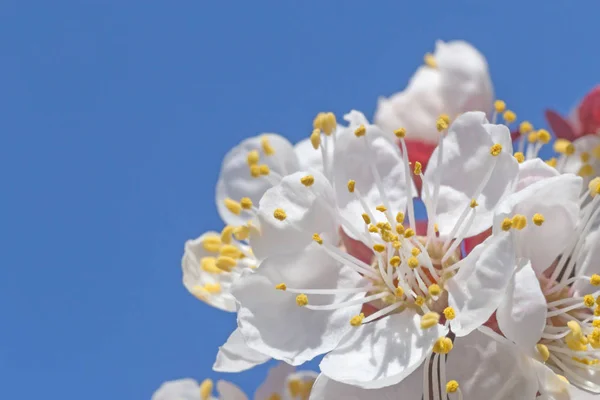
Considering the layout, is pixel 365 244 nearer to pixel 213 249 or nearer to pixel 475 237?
pixel 475 237

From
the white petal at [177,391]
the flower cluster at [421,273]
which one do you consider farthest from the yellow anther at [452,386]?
the white petal at [177,391]

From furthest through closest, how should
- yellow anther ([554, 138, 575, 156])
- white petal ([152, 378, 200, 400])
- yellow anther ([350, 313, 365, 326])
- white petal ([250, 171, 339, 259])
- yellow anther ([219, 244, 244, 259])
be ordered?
white petal ([152, 378, 200, 400])
yellow anther ([554, 138, 575, 156])
yellow anther ([219, 244, 244, 259])
white petal ([250, 171, 339, 259])
yellow anther ([350, 313, 365, 326])

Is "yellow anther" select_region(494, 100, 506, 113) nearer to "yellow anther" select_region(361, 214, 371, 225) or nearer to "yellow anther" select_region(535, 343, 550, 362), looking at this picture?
"yellow anther" select_region(361, 214, 371, 225)

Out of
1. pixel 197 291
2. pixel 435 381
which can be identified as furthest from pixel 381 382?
pixel 197 291

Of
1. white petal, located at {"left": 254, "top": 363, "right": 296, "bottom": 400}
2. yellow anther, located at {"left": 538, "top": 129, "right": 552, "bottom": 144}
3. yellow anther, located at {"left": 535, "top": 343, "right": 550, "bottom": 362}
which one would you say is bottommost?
yellow anther, located at {"left": 535, "top": 343, "right": 550, "bottom": 362}

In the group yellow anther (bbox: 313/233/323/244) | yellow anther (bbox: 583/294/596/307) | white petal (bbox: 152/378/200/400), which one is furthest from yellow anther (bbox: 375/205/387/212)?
white petal (bbox: 152/378/200/400)

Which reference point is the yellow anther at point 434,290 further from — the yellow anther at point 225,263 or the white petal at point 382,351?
the yellow anther at point 225,263

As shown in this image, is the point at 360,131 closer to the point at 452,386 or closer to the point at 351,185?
the point at 351,185
